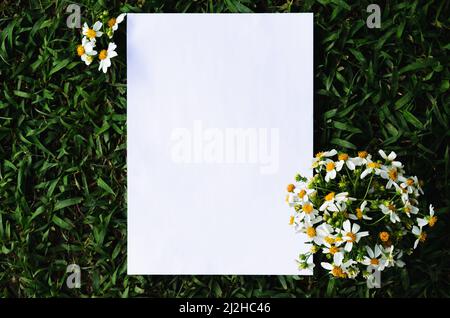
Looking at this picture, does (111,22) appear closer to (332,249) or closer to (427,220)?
(332,249)

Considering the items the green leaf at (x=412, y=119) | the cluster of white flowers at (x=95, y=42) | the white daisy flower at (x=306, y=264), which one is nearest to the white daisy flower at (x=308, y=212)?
the white daisy flower at (x=306, y=264)

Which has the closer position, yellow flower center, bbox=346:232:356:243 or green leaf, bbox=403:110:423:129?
yellow flower center, bbox=346:232:356:243

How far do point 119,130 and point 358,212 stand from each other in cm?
62

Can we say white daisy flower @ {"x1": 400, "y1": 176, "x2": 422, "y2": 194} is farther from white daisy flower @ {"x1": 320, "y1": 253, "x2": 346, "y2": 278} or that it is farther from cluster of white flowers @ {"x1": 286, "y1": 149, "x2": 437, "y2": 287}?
white daisy flower @ {"x1": 320, "y1": 253, "x2": 346, "y2": 278}

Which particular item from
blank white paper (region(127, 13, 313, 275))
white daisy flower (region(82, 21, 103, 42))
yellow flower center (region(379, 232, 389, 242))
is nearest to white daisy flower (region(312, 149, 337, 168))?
blank white paper (region(127, 13, 313, 275))

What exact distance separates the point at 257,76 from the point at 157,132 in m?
0.29

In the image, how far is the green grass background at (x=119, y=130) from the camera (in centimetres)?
125

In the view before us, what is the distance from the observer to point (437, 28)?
1.26 meters

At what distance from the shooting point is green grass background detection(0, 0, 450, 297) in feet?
4.09

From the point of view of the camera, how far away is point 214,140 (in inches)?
50.1

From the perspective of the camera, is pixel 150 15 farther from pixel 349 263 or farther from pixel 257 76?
pixel 349 263

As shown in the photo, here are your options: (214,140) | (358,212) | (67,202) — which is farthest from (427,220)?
(67,202)

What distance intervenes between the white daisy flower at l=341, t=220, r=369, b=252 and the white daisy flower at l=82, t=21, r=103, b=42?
2.46 feet
